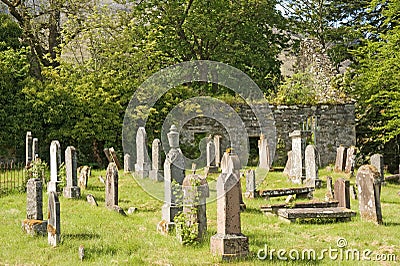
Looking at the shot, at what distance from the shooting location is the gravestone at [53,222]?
8.27 metres

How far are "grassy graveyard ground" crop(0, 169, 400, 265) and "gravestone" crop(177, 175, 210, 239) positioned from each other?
348 millimetres

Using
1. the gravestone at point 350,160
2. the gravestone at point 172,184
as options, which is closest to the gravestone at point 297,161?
the gravestone at point 350,160

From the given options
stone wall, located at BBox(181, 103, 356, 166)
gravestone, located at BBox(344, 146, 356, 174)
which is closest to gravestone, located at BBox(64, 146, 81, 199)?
gravestone, located at BBox(344, 146, 356, 174)

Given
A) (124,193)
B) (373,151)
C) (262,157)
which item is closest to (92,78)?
(262,157)

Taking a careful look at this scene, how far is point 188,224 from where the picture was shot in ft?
27.8

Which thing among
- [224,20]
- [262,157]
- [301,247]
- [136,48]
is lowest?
[301,247]

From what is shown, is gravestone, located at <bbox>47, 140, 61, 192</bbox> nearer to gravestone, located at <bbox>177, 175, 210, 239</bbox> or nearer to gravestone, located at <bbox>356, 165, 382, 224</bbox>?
gravestone, located at <bbox>177, 175, 210, 239</bbox>

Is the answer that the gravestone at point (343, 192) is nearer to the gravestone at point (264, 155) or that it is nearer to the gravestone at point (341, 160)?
the gravestone at point (341, 160)

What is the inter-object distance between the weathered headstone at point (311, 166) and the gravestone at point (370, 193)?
4.95 metres

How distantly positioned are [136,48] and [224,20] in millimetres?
6173

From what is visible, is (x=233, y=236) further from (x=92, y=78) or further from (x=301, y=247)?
(x=92, y=78)

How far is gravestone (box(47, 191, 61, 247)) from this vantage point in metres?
8.27

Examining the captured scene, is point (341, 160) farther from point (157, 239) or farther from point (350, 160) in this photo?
point (157, 239)

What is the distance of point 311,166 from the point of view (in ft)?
49.8
